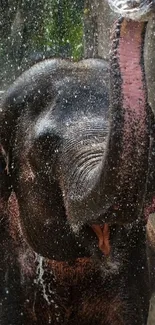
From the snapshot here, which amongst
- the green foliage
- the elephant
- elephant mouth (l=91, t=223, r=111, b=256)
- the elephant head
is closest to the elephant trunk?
the elephant head

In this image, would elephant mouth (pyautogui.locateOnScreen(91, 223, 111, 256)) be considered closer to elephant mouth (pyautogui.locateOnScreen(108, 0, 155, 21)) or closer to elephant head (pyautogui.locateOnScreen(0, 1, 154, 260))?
elephant head (pyautogui.locateOnScreen(0, 1, 154, 260))

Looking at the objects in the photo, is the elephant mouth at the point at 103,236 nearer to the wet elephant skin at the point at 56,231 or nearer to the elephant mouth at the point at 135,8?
the wet elephant skin at the point at 56,231

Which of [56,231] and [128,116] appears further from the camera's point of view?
[56,231]

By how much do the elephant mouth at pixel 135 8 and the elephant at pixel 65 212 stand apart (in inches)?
15.8

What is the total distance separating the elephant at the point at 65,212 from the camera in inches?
92.1

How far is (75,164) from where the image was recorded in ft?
7.79

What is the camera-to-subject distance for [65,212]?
260 centimetres

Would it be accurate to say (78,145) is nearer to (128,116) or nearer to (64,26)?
(128,116)

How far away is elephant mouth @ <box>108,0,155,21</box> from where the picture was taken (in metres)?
1.64

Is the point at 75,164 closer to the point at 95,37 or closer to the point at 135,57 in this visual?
the point at 135,57

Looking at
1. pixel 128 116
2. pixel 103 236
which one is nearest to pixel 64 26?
pixel 103 236

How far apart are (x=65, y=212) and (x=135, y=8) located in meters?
1.03

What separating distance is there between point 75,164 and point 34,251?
631 mm

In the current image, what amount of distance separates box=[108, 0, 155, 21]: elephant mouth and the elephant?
0.40m
